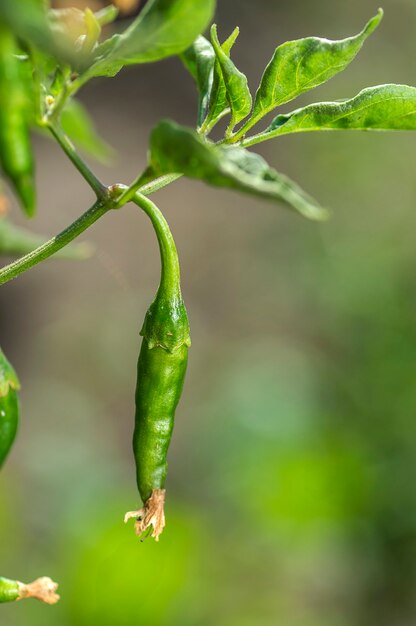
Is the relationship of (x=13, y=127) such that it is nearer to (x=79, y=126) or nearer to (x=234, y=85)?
(x=234, y=85)

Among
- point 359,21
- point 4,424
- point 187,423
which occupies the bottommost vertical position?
point 4,424

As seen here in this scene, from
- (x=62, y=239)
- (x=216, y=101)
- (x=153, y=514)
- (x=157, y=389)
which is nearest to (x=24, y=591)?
(x=153, y=514)

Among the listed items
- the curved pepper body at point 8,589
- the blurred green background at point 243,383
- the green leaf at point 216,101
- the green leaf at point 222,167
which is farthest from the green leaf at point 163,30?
the blurred green background at point 243,383

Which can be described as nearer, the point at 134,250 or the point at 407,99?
the point at 407,99

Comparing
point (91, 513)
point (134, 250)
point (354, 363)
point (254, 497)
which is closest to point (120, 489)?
point (91, 513)

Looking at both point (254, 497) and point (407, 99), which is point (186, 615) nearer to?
point (254, 497)

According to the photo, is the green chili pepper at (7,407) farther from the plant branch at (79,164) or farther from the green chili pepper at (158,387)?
the plant branch at (79,164)

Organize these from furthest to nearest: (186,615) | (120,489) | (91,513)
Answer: (120,489)
(91,513)
(186,615)

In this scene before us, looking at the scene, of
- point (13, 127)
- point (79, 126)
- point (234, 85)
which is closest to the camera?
point (13, 127)
